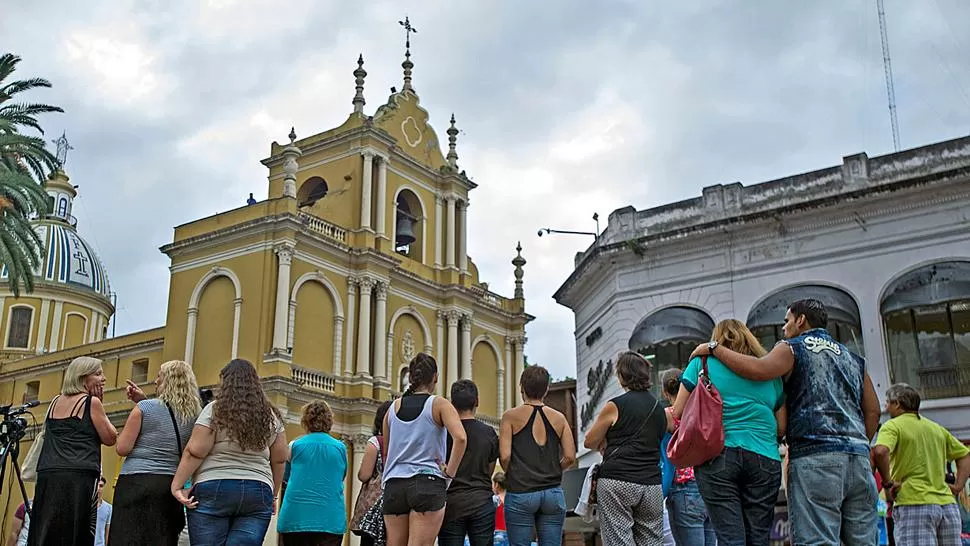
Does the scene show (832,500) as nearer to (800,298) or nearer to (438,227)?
(800,298)

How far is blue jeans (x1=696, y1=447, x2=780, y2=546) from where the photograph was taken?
17.4 feet

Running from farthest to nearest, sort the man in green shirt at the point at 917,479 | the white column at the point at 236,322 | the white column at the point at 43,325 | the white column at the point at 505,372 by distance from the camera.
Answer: the white column at the point at 43,325
the white column at the point at 505,372
the white column at the point at 236,322
the man in green shirt at the point at 917,479

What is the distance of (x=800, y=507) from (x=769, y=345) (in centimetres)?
1215

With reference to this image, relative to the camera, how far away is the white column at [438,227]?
36.4 m

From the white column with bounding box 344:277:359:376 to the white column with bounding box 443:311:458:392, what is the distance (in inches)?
190

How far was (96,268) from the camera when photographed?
169 ft

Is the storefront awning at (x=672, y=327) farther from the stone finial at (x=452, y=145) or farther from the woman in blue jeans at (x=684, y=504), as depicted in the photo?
the stone finial at (x=452, y=145)

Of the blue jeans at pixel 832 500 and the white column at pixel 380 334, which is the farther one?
the white column at pixel 380 334

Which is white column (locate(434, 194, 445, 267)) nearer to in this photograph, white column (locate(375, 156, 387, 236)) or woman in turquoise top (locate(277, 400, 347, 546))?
white column (locate(375, 156, 387, 236))

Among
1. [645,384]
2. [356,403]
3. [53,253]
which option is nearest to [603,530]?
[645,384]

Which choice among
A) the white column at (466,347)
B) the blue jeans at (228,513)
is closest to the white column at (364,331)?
the white column at (466,347)

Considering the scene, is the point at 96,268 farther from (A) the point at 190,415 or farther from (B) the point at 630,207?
(A) the point at 190,415

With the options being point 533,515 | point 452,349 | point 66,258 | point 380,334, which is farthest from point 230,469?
point 66,258

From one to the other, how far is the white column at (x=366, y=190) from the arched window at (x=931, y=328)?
20018 mm
